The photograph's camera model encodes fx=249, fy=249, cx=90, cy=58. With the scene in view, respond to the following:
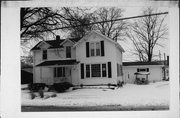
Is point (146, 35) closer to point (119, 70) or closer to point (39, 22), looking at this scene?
point (119, 70)

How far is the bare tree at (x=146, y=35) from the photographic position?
24.6ft

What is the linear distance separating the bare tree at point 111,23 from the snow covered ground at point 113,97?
1.69 m

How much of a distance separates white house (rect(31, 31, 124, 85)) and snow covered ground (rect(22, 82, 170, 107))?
0.52m

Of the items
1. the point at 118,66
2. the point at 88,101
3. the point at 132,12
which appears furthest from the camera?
the point at 118,66

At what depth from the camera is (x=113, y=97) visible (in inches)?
286

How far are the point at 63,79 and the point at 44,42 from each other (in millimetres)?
1457

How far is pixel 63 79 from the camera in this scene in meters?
7.98

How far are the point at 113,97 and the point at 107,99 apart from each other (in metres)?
0.19

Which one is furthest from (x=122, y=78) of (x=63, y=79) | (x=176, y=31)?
(x=176, y=31)

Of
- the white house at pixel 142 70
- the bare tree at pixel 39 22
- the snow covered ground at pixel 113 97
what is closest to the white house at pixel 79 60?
the white house at pixel 142 70

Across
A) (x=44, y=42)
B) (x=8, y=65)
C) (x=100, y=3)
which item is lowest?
(x=8, y=65)

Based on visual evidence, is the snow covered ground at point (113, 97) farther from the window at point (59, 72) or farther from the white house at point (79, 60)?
the window at point (59, 72)

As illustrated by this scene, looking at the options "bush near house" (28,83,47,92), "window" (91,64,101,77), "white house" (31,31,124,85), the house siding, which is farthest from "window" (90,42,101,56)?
"bush near house" (28,83,47,92)

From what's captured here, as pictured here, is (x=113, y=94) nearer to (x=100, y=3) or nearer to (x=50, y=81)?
(x=50, y=81)
